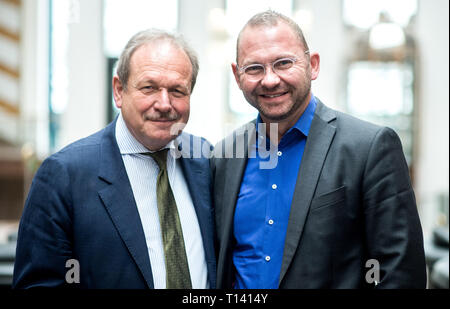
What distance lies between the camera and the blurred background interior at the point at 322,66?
24.5 ft

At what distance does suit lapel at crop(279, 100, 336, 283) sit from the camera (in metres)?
1.58

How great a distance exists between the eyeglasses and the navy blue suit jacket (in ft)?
1.93

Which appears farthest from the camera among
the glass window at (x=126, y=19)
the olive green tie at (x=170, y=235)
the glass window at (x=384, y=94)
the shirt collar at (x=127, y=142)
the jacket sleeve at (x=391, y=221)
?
the glass window at (x=126, y=19)

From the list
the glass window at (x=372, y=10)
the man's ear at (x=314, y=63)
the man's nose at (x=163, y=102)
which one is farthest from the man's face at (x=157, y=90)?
the glass window at (x=372, y=10)

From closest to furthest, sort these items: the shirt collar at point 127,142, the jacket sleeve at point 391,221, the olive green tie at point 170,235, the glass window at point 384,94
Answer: the jacket sleeve at point 391,221 → the olive green tie at point 170,235 → the shirt collar at point 127,142 → the glass window at point 384,94

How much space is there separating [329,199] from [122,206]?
71 cm

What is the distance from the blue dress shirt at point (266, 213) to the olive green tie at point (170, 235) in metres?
0.22

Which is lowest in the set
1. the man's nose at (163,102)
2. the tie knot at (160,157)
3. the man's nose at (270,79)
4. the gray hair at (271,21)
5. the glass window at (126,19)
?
the tie knot at (160,157)

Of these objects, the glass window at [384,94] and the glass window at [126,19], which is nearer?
the glass window at [384,94]

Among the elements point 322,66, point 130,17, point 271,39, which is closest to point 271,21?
point 271,39

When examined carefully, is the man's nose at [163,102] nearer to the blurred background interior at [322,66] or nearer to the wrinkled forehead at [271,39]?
the wrinkled forehead at [271,39]

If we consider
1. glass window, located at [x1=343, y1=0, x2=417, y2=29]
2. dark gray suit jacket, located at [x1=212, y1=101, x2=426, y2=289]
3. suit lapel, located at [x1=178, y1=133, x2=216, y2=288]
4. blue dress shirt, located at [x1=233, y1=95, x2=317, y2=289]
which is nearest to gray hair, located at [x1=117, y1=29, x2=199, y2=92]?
suit lapel, located at [x1=178, y1=133, x2=216, y2=288]
